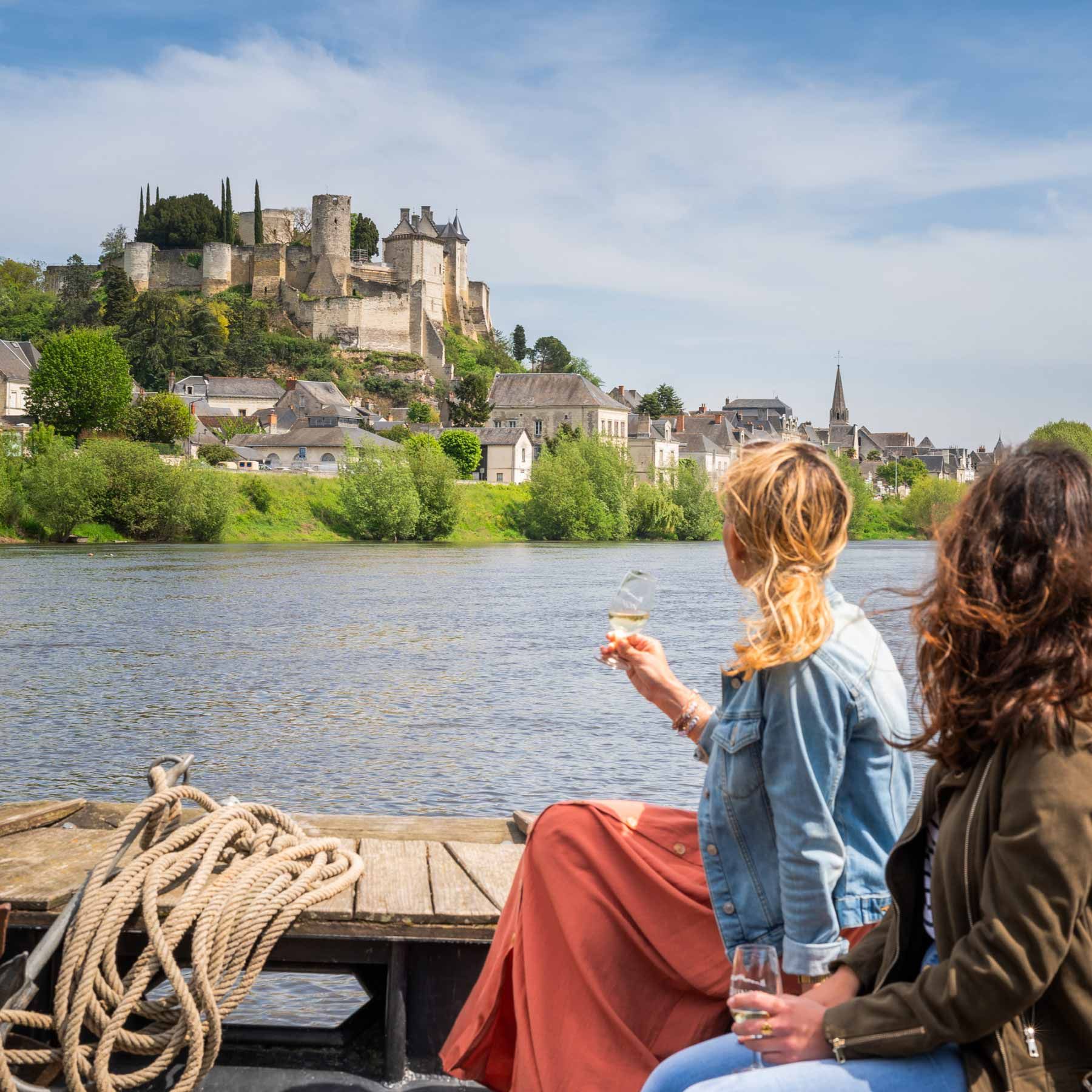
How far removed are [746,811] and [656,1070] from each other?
530 millimetres

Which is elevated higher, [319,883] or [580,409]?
[580,409]

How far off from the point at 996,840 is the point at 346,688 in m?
13.5

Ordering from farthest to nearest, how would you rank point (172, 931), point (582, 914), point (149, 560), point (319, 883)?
point (149, 560) → point (319, 883) → point (172, 931) → point (582, 914)

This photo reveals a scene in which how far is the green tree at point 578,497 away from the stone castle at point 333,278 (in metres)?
38.0

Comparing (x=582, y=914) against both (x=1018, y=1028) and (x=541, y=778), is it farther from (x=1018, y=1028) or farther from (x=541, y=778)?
(x=541, y=778)

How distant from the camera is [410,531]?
5788cm

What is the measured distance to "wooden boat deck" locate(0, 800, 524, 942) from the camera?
342cm

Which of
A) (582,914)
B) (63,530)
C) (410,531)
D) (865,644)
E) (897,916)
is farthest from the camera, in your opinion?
(410,531)

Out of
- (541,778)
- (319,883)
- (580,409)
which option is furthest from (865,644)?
(580,409)

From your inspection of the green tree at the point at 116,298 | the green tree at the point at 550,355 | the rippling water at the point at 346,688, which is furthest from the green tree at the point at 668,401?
the rippling water at the point at 346,688

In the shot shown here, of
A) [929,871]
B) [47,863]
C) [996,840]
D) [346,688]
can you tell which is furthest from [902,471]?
[996,840]

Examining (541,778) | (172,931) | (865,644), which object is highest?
(865,644)

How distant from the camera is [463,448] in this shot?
267 ft

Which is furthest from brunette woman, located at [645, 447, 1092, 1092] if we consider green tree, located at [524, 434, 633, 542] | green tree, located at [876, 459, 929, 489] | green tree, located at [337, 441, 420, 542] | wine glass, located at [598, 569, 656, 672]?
green tree, located at [876, 459, 929, 489]
